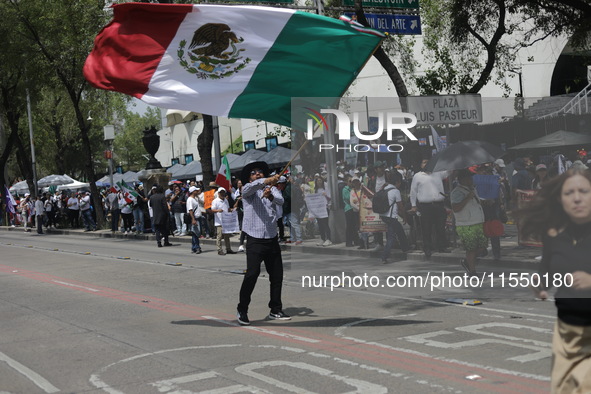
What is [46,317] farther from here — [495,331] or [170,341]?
[495,331]

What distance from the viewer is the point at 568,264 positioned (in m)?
4.73

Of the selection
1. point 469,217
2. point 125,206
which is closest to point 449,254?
point 469,217

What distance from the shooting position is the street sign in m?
16.4

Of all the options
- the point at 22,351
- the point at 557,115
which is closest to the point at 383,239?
the point at 557,115

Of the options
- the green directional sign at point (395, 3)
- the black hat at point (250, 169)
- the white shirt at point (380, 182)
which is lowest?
the white shirt at point (380, 182)

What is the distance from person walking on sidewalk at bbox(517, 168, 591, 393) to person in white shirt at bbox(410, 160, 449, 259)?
17.1ft

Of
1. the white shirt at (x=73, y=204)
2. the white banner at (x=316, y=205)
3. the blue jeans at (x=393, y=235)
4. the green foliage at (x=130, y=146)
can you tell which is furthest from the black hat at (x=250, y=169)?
the green foliage at (x=130, y=146)

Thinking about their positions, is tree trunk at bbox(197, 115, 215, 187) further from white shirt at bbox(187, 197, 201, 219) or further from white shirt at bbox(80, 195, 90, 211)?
white shirt at bbox(80, 195, 90, 211)

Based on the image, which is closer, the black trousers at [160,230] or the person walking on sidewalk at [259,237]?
the person walking on sidewalk at [259,237]

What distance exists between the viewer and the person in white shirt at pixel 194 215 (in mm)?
21141

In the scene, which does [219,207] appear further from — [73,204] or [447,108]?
[73,204]

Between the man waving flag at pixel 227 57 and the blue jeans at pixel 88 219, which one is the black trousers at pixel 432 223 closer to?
the man waving flag at pixel 227 57

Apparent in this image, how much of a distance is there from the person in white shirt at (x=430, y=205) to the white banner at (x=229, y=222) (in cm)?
885

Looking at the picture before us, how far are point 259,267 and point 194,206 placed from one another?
12.9 m
